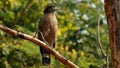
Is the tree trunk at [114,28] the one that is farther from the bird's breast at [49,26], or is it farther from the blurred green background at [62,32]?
the blurred green background at [62,32]

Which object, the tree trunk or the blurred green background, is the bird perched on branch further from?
the tree trunk

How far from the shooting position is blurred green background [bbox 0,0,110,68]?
7.87 meters

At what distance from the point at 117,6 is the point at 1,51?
12.7 feet

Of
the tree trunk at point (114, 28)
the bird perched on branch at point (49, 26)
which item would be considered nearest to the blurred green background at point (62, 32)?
the bird perched on branch at point (49, 26)

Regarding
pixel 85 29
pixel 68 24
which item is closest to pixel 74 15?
pixel 68 24

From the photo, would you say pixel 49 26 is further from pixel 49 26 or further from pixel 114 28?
pixel 114 28

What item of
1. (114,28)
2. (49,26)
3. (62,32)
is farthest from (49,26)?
(114,28)

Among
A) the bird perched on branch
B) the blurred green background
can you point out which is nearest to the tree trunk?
the bird perched on branch

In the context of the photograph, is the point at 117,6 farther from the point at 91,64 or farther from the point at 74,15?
the point at 74,15

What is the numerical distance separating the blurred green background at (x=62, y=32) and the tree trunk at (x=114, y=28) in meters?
3.29

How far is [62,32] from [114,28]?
6207 millimetres

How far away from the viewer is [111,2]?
4.33 m

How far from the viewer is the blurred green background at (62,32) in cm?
787

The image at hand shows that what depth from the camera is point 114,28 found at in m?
4.35
